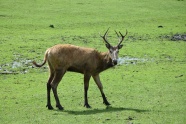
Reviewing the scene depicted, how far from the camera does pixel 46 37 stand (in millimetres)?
31797

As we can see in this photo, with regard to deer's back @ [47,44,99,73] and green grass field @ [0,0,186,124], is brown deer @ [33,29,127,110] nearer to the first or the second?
deer's back @ [47,44,99,73]

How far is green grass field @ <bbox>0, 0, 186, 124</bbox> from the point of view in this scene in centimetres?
1536

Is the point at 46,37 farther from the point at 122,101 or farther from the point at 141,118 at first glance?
the point at 141,118

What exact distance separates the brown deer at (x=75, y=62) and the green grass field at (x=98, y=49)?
877mm

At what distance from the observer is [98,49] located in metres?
28.4

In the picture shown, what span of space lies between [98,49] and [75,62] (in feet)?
39.4

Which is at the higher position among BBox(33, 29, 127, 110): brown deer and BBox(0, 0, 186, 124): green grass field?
BBox(33, 29, 127, 110): brown deer

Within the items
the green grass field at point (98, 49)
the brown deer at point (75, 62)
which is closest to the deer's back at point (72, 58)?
the brown deer at point (75, 62)

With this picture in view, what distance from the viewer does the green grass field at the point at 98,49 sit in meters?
15.4

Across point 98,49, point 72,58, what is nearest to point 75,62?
point 72,58

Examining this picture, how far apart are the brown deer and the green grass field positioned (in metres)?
0.88

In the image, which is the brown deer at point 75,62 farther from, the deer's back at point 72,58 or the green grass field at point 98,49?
the green grass field at point 98,49

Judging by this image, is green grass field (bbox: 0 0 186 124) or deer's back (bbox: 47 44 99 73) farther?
deer's back (bbox: 47 44 99 73)

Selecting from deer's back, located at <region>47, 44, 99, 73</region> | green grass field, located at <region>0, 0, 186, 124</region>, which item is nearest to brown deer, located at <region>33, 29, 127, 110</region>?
deer's back, located at <region>47, 44, 99, 73</region>
